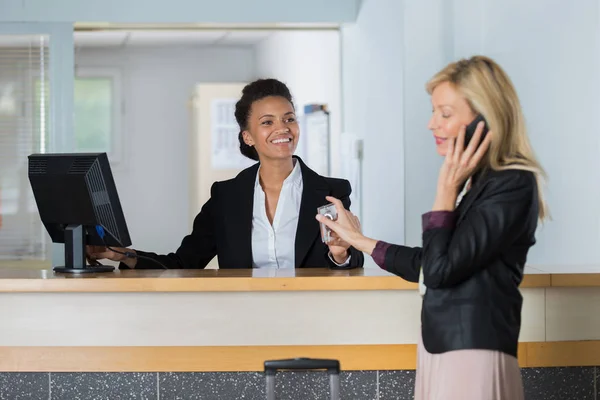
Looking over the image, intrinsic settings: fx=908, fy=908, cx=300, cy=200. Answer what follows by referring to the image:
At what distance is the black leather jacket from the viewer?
76.5 inches

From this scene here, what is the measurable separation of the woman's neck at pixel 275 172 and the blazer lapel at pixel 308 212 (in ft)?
0.23

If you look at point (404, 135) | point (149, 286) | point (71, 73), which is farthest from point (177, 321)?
point (71, 73)

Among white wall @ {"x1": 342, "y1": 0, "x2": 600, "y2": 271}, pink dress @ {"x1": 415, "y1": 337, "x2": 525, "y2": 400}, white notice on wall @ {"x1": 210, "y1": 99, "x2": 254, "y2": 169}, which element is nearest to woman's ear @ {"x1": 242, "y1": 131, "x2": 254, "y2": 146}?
white wall @ {"x1": 342, "y1": 0, "x2": 600, "y2": 271}

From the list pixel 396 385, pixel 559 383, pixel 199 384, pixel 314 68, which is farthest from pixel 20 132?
pixel 559 383

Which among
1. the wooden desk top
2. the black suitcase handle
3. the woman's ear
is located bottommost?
the black suitcase handle

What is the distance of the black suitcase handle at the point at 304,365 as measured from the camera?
1.86 m

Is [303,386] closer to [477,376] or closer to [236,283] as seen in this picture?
[236,283]

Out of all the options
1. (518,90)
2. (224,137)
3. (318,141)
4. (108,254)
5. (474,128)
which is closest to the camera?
(474,128)

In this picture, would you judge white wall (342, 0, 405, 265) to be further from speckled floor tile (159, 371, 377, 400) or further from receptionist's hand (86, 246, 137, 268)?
speckled floor tile (159, 371, 377, 400)

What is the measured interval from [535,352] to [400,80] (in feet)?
6.68

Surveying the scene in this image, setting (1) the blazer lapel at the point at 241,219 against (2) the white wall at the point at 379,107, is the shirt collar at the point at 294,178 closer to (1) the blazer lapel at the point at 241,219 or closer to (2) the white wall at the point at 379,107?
(1) the blazer lapel at the point at 241,219

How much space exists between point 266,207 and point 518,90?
5.47ft

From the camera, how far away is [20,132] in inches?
214

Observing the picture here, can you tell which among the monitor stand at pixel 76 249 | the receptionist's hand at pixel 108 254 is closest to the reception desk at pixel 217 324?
the monitor stand at pixel 76 249
